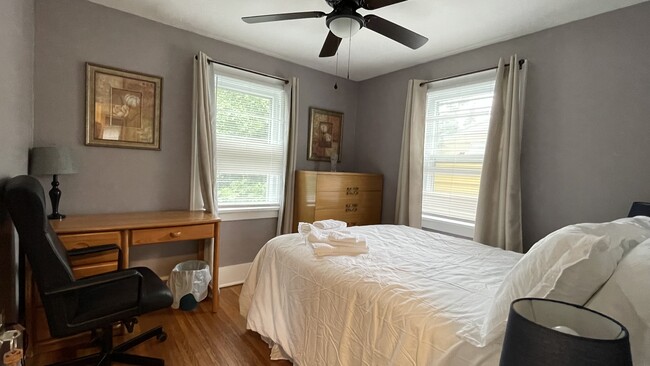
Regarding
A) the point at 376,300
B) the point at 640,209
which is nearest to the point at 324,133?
the point at 376,300

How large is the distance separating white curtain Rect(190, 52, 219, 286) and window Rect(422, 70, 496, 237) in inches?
90.4

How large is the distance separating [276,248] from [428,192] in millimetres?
2056

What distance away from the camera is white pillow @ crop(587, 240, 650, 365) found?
2.57 ft

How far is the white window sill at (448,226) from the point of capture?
297 centimetres

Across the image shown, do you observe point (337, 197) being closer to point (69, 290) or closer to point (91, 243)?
point (91, 243)

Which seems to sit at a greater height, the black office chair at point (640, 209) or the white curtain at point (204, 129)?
the white curtain at point (204, 129)

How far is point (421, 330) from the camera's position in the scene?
114 centimetres

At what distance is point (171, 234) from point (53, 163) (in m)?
0.90

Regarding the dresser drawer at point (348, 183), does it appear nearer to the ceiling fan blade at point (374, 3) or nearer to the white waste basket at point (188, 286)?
the white waste basket at point (188, 286)

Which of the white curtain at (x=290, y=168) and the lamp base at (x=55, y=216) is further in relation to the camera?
the white curtain at (x=290, y=168)

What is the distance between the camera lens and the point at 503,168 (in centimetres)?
259

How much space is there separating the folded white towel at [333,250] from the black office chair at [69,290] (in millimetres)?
932

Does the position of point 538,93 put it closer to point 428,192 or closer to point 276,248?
point 428,192

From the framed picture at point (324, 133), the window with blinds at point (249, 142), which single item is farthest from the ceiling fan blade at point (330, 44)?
the framed picture at point (324, 133)
